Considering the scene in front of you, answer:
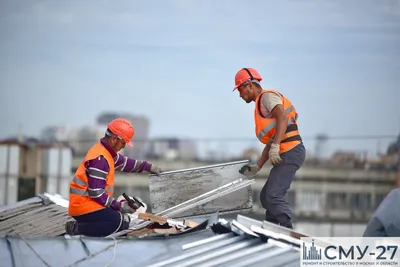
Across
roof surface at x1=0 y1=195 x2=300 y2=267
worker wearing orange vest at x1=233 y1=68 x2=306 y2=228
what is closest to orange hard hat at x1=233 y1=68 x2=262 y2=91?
worker wearing orange vest at x1=233 y1=68 x2=306 y2=228

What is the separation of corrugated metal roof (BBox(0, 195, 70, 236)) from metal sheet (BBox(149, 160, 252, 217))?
105 cm

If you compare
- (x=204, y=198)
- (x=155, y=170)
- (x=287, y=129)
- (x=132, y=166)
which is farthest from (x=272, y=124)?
(x=132, y=166)

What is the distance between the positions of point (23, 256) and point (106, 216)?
157 centimetres

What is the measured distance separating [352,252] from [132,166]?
10.3 ft

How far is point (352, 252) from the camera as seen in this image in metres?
8.77

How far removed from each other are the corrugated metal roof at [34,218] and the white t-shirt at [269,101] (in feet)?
7.77

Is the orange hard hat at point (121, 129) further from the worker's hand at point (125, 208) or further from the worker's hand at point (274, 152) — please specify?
the worker's hand at point (274, 152)

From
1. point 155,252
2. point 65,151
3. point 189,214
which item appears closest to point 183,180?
point 189,214

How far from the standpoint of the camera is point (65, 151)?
27656 millimetres

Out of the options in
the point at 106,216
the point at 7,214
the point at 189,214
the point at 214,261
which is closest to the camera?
the point at 214,261

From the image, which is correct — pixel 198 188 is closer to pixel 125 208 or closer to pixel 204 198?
pixel 204 198

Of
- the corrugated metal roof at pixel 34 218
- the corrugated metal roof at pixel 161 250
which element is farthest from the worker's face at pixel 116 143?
the corrugated metal roof at pixel 161 250

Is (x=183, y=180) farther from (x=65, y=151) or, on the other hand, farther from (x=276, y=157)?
(x=65, y=151)

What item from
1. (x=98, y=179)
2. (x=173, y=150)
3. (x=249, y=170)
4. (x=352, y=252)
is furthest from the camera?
(x=173, y=150)
